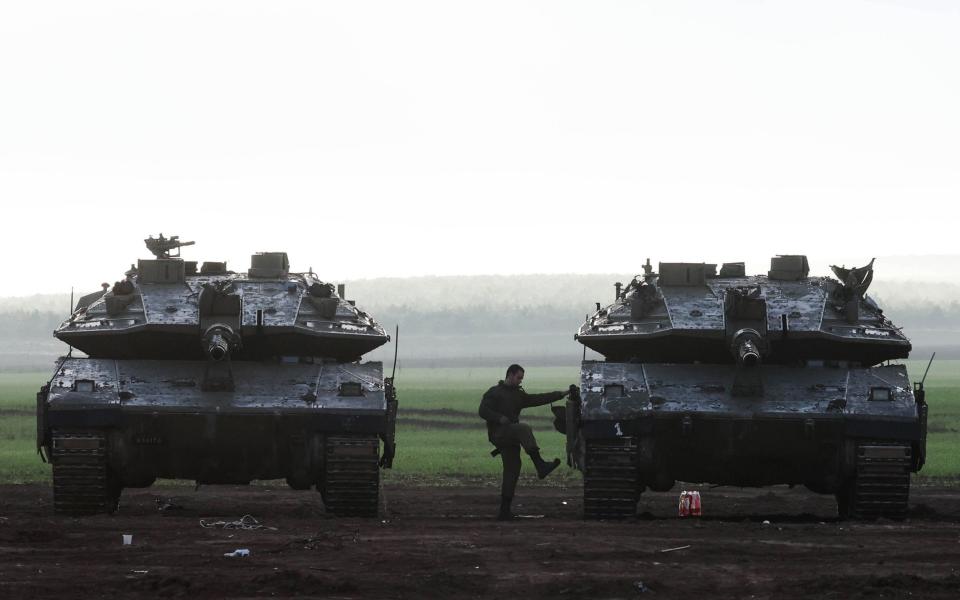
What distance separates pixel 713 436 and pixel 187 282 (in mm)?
7257

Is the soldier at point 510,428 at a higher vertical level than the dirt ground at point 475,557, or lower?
higher

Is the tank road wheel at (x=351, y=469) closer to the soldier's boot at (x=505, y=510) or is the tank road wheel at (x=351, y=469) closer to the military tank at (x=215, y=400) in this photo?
the military tank at (x=215, y=400)

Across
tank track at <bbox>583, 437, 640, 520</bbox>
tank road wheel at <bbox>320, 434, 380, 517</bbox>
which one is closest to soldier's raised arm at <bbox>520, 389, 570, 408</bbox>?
tank track at <bbox>583, 437, 640, 520</bbox>

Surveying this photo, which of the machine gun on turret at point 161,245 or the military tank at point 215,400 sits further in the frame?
the machine gun on turret at point 161,245

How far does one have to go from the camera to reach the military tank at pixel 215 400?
1970 cm

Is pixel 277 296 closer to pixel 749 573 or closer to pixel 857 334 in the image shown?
pixel 857 334

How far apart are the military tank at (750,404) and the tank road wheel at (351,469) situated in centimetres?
235

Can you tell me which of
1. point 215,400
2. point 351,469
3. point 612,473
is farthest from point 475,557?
point 215,400

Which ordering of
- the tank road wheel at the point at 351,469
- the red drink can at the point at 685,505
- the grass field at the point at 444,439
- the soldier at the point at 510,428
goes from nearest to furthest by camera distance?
the tank road wheel at the point at 351,469, the soldier at the point at 510,428, the red drink can at the point at 685,505, the grass field at the point at 444,439

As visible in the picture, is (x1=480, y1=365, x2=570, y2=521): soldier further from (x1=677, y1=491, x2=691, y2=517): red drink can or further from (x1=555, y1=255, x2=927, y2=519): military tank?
(x1=677, y1=491, x2=691, y2=517): red drink can

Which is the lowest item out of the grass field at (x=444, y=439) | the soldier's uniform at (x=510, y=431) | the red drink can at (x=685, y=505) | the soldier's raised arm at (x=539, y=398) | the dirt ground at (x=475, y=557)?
the grass field at (x=444, y=439)

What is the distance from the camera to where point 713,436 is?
19.7 meters

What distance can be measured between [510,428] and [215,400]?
3374 millimetres

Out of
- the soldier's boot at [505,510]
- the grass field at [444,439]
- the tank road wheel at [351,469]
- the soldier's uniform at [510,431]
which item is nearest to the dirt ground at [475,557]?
the tank road wheel at [351,469]
